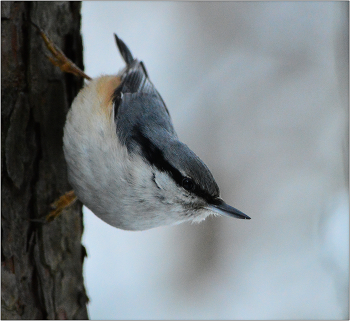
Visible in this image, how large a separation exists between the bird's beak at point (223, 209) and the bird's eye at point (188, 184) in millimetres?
98

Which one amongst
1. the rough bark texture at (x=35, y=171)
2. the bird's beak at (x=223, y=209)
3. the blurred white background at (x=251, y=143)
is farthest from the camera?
the blurred white background at (x=251, y=143)

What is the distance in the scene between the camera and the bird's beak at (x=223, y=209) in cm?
139

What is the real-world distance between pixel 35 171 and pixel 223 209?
2.60ft

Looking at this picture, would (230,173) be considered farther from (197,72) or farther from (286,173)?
(197,72)

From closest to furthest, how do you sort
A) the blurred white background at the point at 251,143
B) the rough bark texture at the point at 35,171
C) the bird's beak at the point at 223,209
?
1. the bird's beak at the point at 223,209
2. the rough bark texture at the point at 35,171
3. the blurred white background at the point at 251,143

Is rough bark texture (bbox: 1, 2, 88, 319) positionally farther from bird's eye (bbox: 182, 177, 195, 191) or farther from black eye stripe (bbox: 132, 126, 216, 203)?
bird's eye (bbox: 182, 177, 195, 191)

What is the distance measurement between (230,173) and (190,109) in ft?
1.79

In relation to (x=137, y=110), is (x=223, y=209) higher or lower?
lower

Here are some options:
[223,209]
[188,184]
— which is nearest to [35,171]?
[188,184]

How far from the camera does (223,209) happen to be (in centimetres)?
142

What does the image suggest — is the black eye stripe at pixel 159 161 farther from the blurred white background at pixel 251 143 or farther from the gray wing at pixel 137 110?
the blurred white background at pixel 251 143

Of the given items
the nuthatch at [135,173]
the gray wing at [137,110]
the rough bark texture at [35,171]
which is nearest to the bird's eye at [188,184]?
the nuthatch at [135,173]

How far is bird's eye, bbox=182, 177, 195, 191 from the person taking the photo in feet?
4.61

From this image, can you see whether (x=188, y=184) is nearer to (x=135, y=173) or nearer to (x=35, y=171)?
(x=135, y=173)
